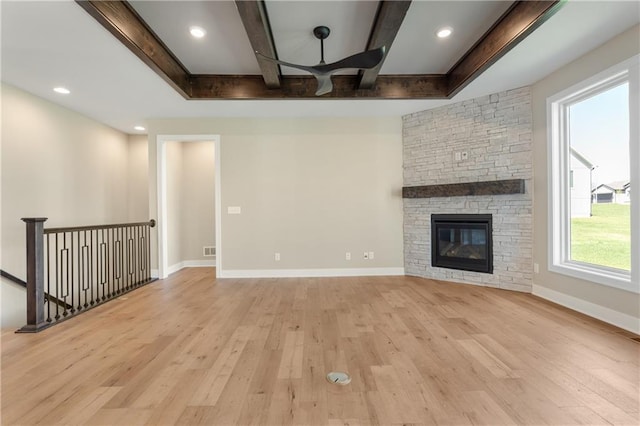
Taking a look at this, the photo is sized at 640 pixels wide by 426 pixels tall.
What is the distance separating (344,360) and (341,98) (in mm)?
3208

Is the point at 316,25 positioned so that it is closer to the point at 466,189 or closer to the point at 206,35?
the point at 206,35

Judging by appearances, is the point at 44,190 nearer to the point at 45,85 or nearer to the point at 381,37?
the point at 45,85

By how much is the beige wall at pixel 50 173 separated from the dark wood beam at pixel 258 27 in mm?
3219

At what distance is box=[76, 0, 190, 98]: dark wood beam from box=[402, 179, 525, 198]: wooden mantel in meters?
3.63

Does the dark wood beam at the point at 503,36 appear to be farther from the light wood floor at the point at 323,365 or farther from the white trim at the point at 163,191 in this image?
the white trim at the point at 163,191

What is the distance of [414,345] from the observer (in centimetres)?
225

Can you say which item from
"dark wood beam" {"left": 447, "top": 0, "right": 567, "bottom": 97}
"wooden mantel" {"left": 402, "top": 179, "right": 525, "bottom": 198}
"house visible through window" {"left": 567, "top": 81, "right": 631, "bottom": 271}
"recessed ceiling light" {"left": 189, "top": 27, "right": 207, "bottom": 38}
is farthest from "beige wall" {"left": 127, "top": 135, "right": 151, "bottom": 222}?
"house visible through window" {"left": 567, "top": 81, "right": 631, "bottom": 271}

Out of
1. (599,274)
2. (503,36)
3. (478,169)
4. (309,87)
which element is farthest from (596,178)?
(309,87)

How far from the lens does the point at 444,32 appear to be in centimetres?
280

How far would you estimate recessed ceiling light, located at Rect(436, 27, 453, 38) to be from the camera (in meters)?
2.75

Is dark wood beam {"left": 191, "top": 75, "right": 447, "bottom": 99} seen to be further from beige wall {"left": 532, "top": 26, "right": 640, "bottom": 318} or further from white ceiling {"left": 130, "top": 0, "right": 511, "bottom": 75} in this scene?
beige wall {"left": 532, "top": 26, "right": 640, "bottom": 318}

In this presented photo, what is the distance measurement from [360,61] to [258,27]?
3.04 feet

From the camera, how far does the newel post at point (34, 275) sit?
261 cm

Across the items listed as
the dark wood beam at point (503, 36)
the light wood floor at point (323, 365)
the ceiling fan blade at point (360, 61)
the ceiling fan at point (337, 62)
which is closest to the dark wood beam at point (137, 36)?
the ceiling fan at point (337, 62)
